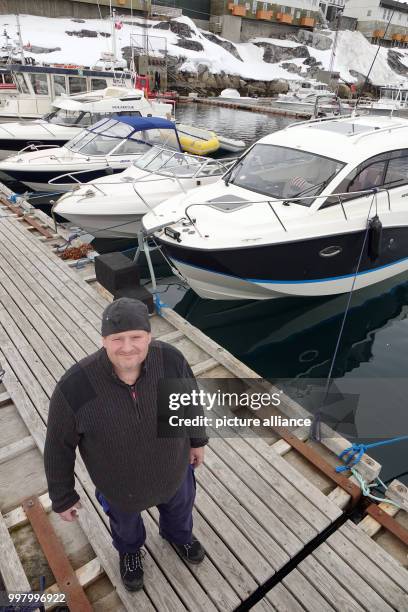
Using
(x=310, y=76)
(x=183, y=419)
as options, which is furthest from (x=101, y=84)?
(x=310, y=76)

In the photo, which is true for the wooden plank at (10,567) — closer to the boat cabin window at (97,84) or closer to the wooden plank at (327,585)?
the wooden plank at (327,585)

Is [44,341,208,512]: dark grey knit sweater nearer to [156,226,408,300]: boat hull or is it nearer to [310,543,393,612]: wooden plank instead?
[310,543,393,612]: wooden plank

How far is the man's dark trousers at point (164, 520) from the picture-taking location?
7.46ft

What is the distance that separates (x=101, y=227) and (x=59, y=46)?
131 feet

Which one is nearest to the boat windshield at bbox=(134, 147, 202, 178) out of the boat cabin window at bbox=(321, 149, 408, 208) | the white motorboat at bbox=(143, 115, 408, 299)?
the white motorboat at bbox=(143, 115, 408, 299)

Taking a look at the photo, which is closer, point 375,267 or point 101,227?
point 375,267

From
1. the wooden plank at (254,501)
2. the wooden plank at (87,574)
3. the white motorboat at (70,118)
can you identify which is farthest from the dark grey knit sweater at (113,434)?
the white motorboat at (70,118)

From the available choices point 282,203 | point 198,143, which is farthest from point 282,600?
point 198,143

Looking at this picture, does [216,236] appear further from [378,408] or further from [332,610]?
[332,610]

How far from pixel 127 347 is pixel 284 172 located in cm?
572

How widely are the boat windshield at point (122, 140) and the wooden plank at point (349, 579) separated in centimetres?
994

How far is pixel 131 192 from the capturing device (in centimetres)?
834

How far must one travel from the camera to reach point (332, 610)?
2539 millimetres

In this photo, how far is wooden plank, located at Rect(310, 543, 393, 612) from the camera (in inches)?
101
